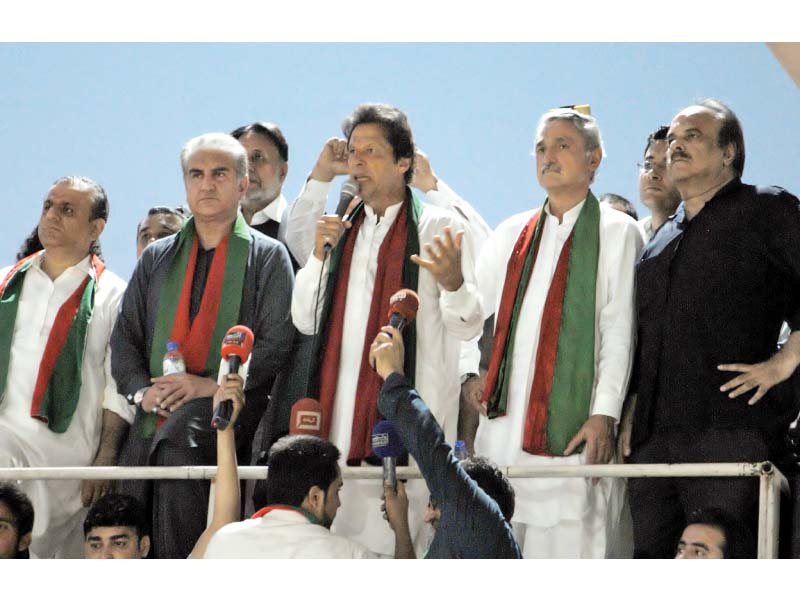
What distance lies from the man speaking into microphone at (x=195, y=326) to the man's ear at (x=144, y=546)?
29 mm

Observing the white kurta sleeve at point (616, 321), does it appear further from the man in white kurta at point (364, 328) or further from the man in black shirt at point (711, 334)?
the man in white kurta at point (364, 328)

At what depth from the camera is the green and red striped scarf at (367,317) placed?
5.60m

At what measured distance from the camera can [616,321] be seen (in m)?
5.63

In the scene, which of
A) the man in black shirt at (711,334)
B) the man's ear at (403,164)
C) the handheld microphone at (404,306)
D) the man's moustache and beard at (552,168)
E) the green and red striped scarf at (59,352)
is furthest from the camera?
the green and red striped scarf at (59,352)

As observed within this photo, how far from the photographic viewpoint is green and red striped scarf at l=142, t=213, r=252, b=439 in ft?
19.4

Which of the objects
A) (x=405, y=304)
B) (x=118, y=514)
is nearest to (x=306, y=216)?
(x=405, y=304)

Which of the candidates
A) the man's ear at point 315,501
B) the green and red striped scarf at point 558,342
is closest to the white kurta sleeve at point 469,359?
the green and red striped scarf at point 558,342

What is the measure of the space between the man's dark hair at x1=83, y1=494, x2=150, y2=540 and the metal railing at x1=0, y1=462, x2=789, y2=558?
14cm

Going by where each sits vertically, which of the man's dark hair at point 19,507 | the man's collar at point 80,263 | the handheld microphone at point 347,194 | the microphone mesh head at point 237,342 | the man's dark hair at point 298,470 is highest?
the handheld microphone at point 347,194

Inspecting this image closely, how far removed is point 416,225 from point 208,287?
759 mm

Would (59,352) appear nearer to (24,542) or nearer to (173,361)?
(173,361)

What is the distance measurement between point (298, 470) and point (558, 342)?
3.47ft

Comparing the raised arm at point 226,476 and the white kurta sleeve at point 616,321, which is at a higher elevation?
the white kurta sleeve at point 616,321
